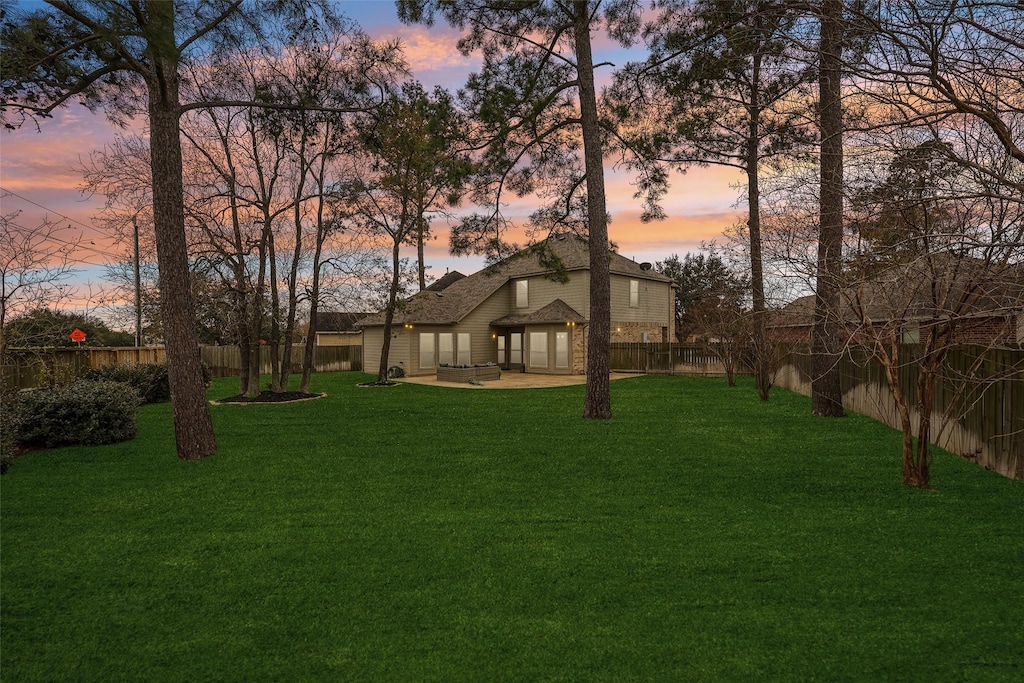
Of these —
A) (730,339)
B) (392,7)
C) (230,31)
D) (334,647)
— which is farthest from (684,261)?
(334,647)

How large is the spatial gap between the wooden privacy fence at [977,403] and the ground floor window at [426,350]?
18.5m

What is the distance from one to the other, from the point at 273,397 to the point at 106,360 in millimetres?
4900

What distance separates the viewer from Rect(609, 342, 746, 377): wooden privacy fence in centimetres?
2489

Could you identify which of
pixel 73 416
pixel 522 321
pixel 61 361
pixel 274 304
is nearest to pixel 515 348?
pixel 522 321

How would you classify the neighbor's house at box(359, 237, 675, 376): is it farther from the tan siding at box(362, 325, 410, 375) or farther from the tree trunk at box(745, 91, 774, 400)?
the tree trunk at box(745, 91, 774, 400)

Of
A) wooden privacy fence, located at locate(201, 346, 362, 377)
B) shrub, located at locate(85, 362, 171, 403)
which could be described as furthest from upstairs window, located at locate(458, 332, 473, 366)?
shrub, located at locate(85, 362, 171, 403)

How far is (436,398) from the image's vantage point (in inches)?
637

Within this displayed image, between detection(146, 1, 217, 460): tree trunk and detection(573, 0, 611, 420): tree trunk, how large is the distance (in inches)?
286

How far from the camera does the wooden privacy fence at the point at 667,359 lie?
2489 centimetres

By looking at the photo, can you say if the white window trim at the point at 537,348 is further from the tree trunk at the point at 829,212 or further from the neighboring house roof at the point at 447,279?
the neighboring house roof at the point at 447,279

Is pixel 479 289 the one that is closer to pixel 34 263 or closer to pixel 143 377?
pixel 143 377

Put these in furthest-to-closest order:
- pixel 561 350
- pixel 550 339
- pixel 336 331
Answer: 1. pixel 336 331
2. pixel 550 339
3. pixel 561 350

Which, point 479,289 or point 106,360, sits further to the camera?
point 479,289

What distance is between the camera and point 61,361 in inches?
522
